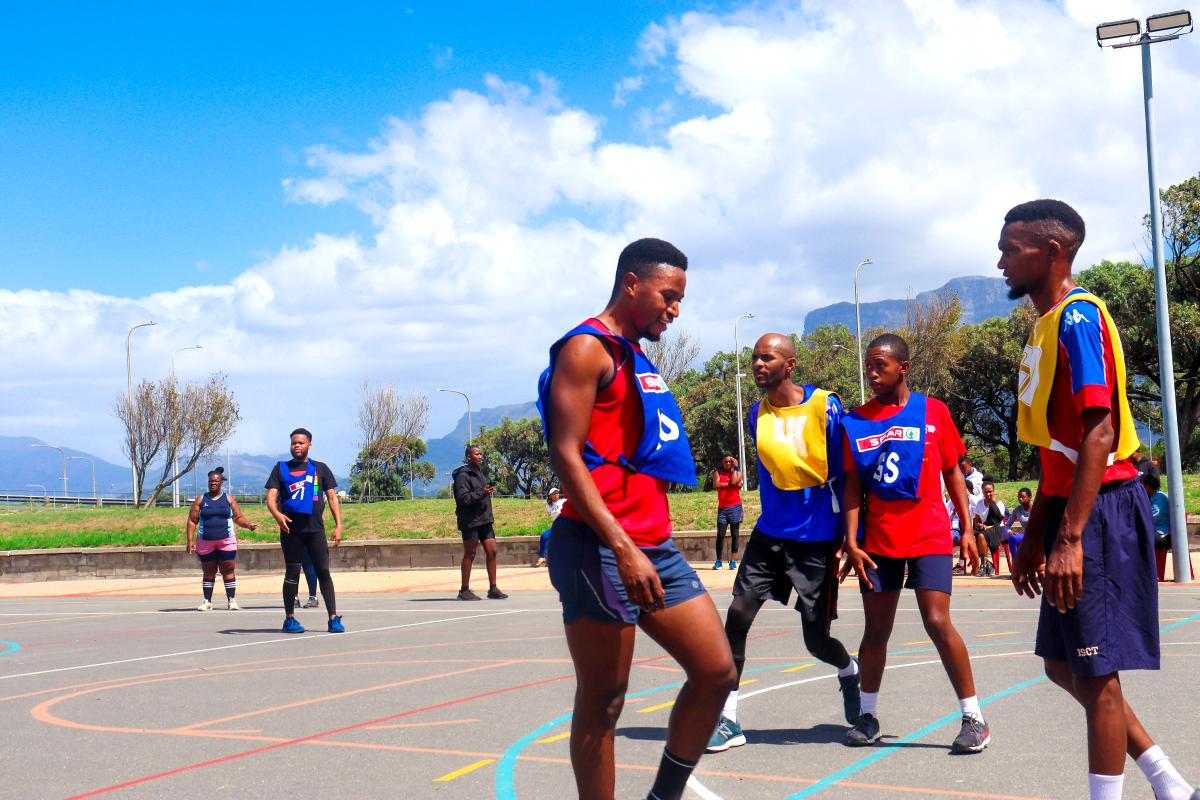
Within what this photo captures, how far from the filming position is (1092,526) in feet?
12.4

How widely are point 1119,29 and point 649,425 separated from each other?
1601cm

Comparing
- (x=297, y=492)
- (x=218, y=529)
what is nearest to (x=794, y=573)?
(x=297, y=492)

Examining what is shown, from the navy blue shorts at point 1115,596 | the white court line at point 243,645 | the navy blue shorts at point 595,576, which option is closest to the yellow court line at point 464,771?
the navy blue shorts at point 595,576

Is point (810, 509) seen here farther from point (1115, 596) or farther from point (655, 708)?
point (1115, 596)

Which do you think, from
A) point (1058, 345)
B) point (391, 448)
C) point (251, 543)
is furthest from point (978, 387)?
point (1058, 345)

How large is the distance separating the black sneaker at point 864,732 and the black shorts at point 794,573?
51cm

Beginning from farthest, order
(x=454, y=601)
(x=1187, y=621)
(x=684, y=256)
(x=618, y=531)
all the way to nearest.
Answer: (x=454, y=601) → (x=1187, y=621) → (x=684, y=256) → (x=618, y=531)

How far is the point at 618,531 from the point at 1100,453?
148 cm

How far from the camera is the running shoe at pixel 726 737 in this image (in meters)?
5.84

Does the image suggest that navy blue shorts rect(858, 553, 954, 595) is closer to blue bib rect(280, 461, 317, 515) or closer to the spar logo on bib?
the spar logo on bib

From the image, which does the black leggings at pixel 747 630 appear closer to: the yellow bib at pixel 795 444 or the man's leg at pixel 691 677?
the yellow bib at pixel 795 444

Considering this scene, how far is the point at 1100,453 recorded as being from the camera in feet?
12.1

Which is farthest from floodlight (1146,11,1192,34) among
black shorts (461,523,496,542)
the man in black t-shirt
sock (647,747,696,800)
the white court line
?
sock (647,747,696,800)

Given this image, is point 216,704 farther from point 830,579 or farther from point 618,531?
point 618,531
